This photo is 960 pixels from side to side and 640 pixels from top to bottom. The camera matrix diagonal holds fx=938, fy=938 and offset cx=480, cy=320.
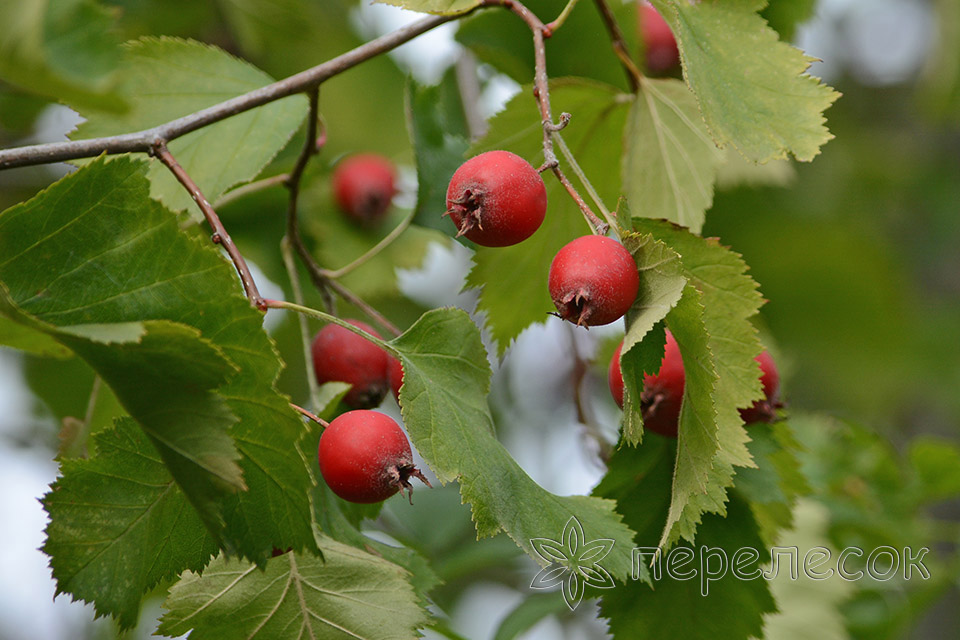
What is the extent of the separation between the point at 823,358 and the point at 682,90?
2.79 metres

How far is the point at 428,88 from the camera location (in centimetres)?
156

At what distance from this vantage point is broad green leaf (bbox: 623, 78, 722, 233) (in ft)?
4.64

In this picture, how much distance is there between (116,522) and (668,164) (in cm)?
91

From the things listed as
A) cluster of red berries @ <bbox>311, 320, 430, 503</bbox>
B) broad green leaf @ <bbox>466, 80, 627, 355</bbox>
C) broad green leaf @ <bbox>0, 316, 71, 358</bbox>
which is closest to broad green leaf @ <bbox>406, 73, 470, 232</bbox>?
broad green leaf @ <bbox>466, 80, 627, 355</bbox>

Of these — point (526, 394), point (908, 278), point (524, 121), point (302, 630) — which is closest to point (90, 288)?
point (302, 630)

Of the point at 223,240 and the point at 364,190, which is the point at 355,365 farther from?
the point at 364,190

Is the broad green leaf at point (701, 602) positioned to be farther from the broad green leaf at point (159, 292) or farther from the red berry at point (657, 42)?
the red berry at point (657, 42)

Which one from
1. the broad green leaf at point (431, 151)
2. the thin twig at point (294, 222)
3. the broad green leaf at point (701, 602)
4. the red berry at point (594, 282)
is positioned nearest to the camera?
the red berry at point (594, 282)

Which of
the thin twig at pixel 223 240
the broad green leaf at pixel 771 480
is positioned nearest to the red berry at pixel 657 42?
the broad green leaf at pixel 771 480

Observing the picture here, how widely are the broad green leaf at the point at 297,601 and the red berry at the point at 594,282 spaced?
0.43 metres

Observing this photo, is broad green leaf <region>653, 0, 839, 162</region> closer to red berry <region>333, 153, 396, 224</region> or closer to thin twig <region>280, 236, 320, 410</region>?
thin twig <region>280, 236, 320, 410</region>

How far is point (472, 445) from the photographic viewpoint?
3.47 ft

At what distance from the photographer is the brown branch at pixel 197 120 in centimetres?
101

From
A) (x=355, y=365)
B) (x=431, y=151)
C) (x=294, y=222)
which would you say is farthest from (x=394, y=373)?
(x=431, y=151)
